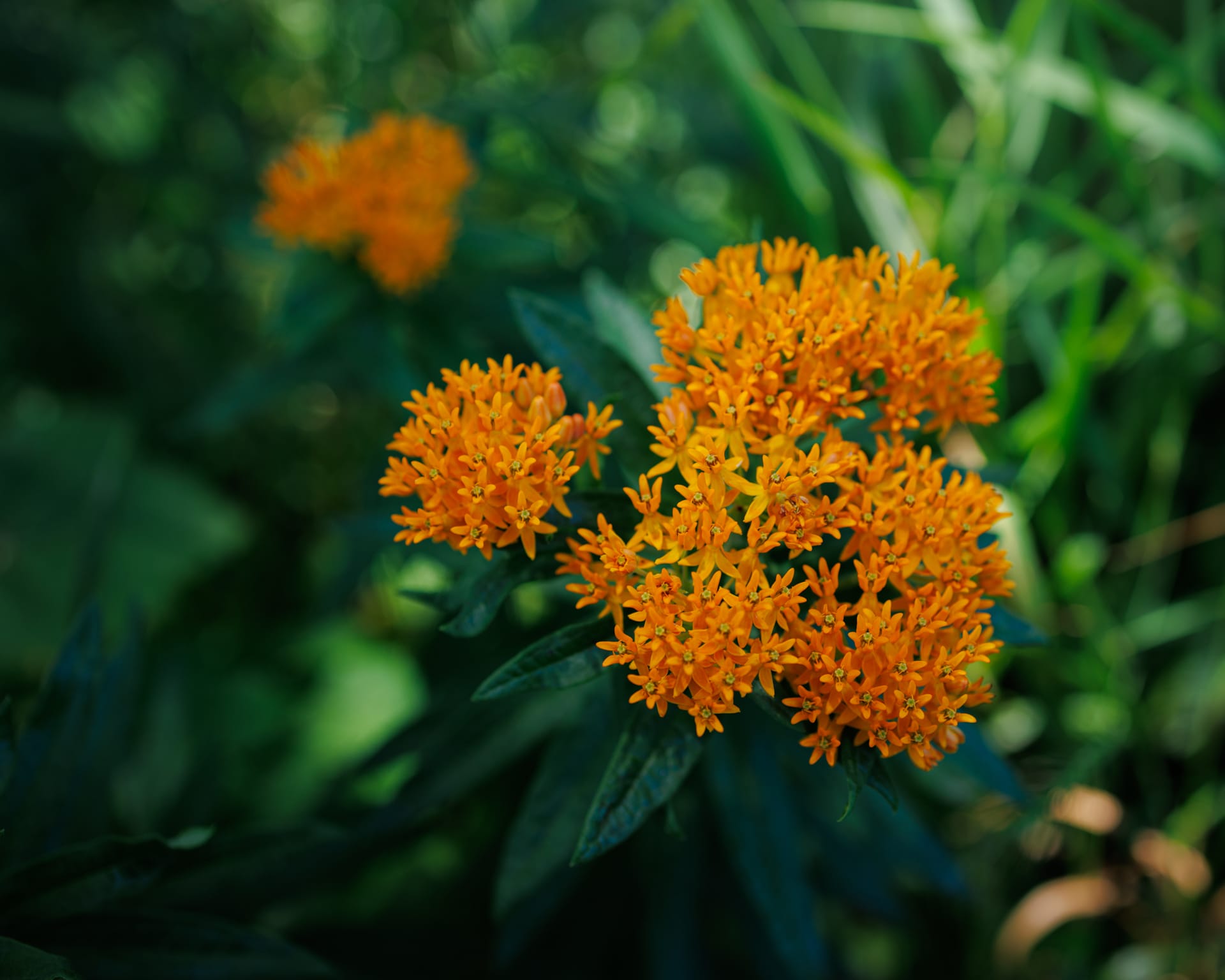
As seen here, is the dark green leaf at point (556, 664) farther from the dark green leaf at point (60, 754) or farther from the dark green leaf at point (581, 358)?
the dark green leaf at point (60, 754)

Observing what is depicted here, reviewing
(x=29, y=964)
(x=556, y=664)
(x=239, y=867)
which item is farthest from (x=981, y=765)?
(x=29, y=964)

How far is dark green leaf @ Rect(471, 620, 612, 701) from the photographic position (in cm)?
99

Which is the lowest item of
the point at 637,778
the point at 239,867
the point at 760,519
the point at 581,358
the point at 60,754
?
the point at 637,778

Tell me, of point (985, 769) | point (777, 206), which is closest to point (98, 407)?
point (777, 206)

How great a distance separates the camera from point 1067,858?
2.38 meters

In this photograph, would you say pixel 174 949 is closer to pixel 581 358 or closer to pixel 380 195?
pixel 581 358

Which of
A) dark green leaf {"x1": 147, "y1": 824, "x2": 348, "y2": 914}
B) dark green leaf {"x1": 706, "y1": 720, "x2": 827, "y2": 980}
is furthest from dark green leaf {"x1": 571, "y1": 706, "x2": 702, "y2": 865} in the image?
dark green leaf {"x1": 147, "y1": 824, "x2": 348, "y2": 914}

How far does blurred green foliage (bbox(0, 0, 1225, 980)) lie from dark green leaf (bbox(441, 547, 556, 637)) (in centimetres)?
1

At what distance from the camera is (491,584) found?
1.07 meters

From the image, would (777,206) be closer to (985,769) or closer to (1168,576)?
(1168,576)

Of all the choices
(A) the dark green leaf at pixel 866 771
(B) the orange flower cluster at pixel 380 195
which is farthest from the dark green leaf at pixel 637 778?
(B) the orange flower cluster at pixel 380 195

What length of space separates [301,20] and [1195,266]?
3.62m

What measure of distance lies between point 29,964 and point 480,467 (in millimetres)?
811

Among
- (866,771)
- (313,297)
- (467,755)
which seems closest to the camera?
(866,771)
